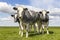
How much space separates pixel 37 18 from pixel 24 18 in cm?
406

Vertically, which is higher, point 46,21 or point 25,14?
point 25,14

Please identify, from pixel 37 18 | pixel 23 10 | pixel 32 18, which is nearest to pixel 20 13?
pixel 23 10

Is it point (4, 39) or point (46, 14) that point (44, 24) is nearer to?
point (46, 14)

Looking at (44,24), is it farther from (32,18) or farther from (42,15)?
(32,18)

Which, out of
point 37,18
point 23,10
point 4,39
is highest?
point 23,10

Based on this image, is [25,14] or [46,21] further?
[46,21]

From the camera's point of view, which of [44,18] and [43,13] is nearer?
[44,18]

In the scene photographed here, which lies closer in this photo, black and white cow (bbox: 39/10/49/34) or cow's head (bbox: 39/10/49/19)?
black and white cow (bbox: 39/10/49/34)

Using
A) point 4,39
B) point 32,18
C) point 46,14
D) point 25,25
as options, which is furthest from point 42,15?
point 4,39

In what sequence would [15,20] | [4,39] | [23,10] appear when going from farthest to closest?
[15,20] → [23,10] → [4,39]

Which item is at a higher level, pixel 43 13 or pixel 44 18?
pixel 43 13

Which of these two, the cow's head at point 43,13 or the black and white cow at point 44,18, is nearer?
the black and white cow at point 44,18

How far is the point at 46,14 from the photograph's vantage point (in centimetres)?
2547

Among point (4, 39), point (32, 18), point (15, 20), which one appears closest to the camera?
point (4, 39)
